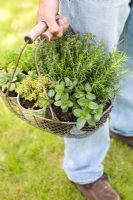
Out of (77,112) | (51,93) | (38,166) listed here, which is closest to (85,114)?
(77,112)

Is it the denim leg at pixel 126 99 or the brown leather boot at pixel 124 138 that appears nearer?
the denim leg at pixel 126 99

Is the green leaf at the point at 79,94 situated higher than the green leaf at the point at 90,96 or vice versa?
the green leaf at the point at 79,94

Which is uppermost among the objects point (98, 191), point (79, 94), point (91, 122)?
point (79, 94)

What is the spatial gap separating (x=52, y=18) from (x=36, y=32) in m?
0.11

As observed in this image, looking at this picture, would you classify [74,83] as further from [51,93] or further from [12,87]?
[12,87]

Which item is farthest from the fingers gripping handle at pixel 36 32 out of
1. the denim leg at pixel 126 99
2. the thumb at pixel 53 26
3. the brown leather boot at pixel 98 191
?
the brown leather boot at pixel 98 191

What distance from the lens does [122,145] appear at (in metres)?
2.43

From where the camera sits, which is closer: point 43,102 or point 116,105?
point 43,102

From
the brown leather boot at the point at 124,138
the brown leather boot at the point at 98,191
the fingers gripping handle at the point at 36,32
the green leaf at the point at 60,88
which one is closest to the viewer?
the fingers gripping handle at the point at 36,32

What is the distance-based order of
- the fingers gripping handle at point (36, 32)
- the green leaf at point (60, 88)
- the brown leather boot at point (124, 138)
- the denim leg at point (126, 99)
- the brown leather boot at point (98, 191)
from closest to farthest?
the fingers gripping handle at point (36, 32)
the green leaf at point (60, 88)
the denim leg at point (126, 99)
the brown leather boot at point (98, 191)
the brown leather boot at point (124, 138)

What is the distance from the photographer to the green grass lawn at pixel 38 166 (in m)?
2.20

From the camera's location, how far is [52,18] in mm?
1481

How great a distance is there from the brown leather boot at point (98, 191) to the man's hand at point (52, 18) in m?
0.94

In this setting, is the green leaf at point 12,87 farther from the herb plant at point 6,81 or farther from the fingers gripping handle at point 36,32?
the fingers gripping handle at point 36,32
